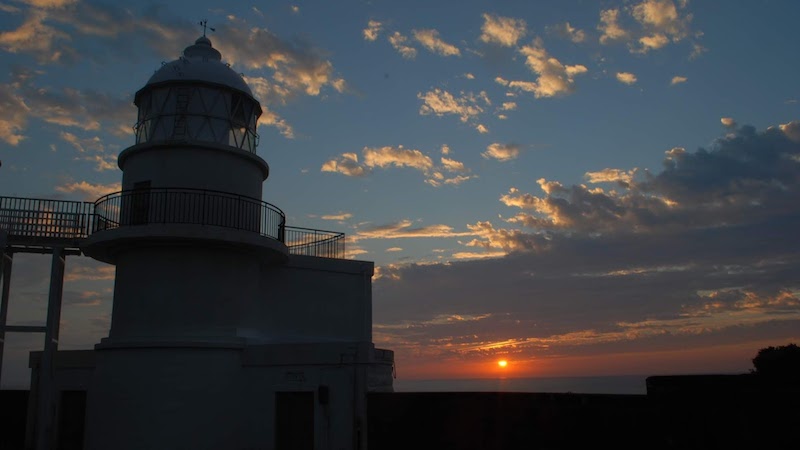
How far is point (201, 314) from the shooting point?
55.5 feet

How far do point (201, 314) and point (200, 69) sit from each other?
6.70 metres

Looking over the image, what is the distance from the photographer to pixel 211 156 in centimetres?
1769

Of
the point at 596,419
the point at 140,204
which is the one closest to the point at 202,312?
the point at 140,204

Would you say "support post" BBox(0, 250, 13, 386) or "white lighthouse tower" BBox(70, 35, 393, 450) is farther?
"support post" BBox(0, 250, 13, 386)

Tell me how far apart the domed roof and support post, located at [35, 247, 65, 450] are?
5561 mm

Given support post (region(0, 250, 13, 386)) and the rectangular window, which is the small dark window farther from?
the rectangular window

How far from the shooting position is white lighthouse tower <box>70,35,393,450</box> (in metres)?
15.9

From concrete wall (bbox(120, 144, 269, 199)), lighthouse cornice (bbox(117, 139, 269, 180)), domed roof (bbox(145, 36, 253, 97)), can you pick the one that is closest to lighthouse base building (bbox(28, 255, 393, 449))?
concrete wall (bbox(120, 144, 269, 199))

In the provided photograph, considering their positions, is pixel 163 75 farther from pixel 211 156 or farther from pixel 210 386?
pixel 210 386

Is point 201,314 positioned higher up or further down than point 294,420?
higher up

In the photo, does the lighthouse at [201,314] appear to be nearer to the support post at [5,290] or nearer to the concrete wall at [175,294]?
the concrete wall at [175,294]

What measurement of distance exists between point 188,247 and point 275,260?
113 inches

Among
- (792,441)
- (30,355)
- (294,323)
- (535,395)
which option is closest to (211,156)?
(294,323)

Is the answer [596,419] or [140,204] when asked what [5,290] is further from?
[596,419]
